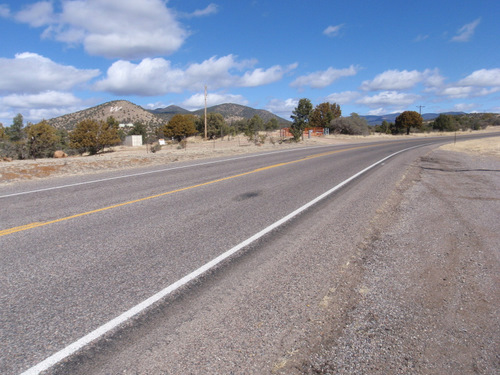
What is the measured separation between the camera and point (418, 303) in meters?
3.55

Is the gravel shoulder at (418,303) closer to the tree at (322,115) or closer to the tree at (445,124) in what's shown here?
the tree at (322,115)

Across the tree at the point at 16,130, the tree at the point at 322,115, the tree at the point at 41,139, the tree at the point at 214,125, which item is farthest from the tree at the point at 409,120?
the tree at the point at 16,130

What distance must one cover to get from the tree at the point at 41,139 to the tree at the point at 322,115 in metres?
49.2

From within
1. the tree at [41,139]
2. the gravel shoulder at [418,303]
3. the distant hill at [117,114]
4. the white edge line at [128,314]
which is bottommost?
the gravel shoulder at [418,303]

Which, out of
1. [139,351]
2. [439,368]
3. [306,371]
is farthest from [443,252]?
[139,351]

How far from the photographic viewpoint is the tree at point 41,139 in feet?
127

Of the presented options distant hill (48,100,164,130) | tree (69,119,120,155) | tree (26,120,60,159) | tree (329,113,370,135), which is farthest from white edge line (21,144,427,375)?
distant hill (48,100,164,130)

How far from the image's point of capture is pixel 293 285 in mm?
3928

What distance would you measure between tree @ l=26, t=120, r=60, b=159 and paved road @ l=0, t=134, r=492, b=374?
34.9 m

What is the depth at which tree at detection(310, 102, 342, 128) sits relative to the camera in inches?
2884

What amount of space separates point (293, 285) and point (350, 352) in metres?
1.20

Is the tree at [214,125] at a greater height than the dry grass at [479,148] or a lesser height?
greater

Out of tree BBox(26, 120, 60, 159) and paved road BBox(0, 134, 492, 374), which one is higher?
tree BBox(26, 120, 60, 159)

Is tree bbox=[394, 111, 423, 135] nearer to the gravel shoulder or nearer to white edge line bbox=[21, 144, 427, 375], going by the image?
the gravel shoulder
